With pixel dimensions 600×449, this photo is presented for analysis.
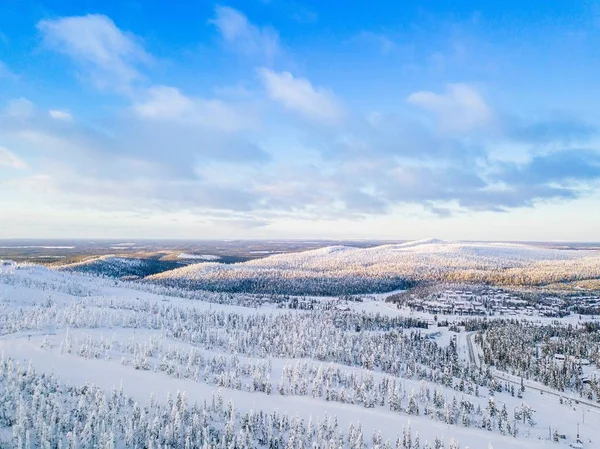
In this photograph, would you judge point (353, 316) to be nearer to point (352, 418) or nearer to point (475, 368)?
point (475, 368)

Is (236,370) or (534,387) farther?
(534,387)

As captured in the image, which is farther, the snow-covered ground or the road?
the road

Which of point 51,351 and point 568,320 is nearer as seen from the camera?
point 51,351

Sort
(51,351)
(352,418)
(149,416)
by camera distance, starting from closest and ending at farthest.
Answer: (149,416) → (352,418) → (51,351)

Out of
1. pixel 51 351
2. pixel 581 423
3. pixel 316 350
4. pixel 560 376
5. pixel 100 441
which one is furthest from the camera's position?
pixel 316 350

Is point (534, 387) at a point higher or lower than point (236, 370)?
lower

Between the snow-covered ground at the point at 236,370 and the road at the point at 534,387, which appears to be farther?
the road at the point at 534,387

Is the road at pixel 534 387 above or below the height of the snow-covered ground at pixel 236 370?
below

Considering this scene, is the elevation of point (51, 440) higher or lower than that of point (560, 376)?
higher

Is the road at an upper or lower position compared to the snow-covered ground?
lower

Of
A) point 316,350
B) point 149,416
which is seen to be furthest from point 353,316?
point 149,416
